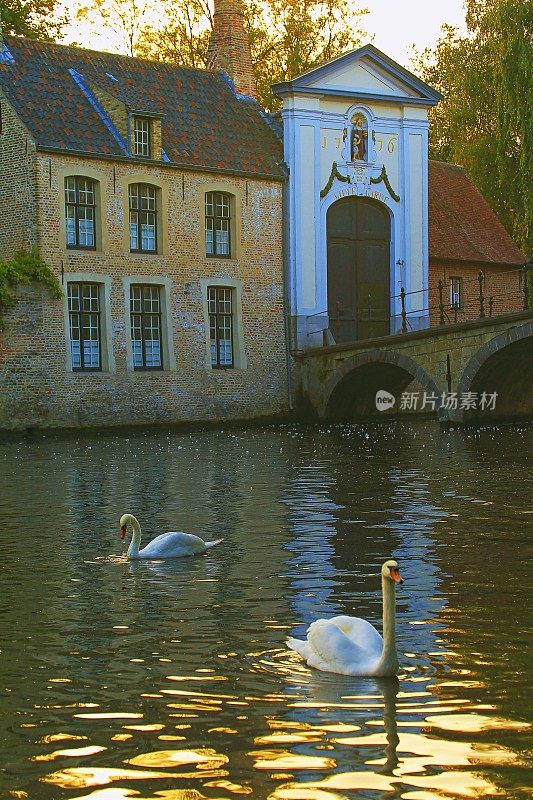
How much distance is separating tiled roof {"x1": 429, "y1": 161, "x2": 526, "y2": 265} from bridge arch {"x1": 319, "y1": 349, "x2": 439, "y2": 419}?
439cm

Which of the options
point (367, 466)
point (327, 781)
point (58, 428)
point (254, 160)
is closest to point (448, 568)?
point (327, 781)

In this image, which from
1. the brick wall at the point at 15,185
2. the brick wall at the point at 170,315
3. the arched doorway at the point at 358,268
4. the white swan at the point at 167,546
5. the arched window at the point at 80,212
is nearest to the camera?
the white swan at the point at 167,546

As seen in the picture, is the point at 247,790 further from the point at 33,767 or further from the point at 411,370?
the point at 411,370

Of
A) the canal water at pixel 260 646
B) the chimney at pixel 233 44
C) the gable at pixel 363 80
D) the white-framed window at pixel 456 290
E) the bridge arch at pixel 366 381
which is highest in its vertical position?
the chimney at pixel 233 44

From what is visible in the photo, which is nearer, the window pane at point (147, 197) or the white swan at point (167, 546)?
the white swan at point (167, 546)

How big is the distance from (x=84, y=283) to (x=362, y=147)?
8.12 meters

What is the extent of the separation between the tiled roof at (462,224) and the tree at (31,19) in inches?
412

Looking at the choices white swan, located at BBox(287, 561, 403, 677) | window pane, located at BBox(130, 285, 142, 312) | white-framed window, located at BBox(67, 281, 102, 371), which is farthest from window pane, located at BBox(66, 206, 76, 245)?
white swan, located at BBox(287, 561, 403, 677)

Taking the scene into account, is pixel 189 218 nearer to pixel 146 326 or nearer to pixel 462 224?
pixel 146 326

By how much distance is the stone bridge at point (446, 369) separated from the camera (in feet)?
83.1

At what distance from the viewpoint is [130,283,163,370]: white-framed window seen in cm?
2725

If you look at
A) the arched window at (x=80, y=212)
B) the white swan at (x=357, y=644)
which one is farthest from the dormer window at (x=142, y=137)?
the white swan at (x=357, y=644)

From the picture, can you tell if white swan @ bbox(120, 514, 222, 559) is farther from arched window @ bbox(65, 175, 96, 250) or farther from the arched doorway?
the arched doorway

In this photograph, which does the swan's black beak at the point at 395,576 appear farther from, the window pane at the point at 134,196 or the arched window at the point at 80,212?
the window pane at the point at 134,196
